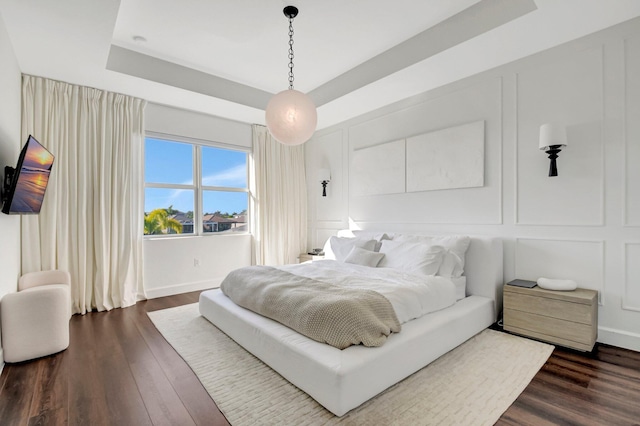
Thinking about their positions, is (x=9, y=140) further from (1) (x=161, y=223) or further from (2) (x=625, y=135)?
(2) (x=625, y=135)

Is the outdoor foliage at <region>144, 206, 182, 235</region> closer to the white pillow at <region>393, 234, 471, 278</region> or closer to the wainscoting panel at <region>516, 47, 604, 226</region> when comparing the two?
the white pillow at <region>393, 234, 471, 278</region>

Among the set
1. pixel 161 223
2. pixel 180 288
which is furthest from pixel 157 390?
pixel 161 223

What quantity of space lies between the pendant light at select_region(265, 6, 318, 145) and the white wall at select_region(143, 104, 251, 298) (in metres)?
2.43

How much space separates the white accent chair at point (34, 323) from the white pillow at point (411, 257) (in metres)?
3.05

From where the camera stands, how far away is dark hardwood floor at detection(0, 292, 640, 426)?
5.73 ft

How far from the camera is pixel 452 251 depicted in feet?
10.5

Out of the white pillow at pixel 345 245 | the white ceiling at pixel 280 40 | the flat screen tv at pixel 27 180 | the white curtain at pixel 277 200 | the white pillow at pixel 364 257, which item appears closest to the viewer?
the flat screen tv at pixel 27 180

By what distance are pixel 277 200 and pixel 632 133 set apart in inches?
173

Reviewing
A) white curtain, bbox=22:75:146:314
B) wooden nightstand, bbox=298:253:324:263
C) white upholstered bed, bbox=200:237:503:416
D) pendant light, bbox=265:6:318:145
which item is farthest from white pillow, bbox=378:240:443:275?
white curtain, bbox=22:75:146:314

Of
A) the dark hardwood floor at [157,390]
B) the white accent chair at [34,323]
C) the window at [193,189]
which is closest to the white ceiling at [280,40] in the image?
the window at [193,189]

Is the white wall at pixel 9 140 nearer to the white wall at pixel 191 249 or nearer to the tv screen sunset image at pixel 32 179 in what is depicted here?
the tv screen sunset image at pixel 32 179

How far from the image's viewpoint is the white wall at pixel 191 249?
424 cm

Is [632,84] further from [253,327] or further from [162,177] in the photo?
[162,177]

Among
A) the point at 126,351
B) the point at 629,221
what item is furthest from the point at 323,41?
the point at 126,351
